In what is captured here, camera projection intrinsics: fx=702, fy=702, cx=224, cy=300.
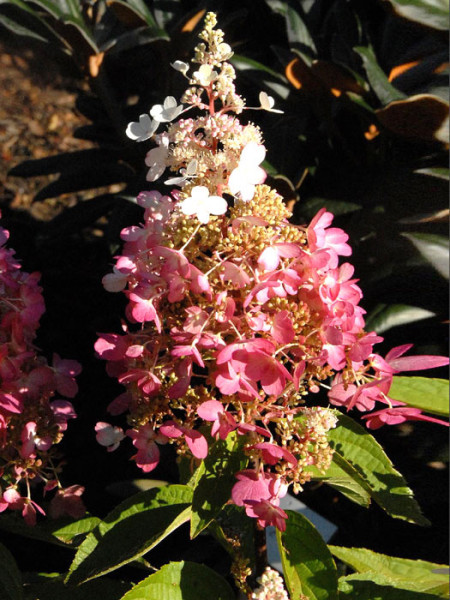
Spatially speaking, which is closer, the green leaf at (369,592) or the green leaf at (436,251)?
the green leaf at (369,592)

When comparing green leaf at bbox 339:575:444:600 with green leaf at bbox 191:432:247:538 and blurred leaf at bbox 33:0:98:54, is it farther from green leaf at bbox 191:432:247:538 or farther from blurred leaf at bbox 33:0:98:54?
blurred leaf at bbox 33:0:98:54

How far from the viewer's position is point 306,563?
0.81m

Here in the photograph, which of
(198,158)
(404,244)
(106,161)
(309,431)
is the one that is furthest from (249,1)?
(309,431)

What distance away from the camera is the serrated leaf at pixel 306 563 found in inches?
31.2

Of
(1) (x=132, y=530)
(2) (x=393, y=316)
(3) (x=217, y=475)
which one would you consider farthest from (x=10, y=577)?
(2) (x=393, y=316)

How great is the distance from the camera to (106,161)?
1883mm

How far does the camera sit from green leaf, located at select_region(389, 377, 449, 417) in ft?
2.91

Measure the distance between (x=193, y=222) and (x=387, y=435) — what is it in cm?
102

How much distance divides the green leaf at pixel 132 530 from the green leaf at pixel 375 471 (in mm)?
203

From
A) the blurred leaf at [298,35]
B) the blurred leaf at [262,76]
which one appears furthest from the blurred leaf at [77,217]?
the blurred leaf at [298,35]

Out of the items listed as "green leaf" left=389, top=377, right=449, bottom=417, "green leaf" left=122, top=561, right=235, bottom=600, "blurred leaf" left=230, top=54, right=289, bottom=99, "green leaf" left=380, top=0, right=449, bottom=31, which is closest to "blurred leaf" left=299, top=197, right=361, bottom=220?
"blurred leaf" left=230, top=54, right=289, bottom=99

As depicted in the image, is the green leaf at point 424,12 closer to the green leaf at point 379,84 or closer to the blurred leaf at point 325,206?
the green leaf at point 379,84

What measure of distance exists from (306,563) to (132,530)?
0.68ft

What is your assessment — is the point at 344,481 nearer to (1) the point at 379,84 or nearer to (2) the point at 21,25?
(1) the point at 379,84
